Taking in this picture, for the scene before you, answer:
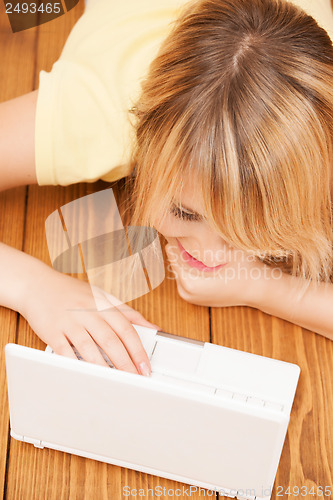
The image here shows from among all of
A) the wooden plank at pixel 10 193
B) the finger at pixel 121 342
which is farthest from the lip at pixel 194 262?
the wooden plank at pixel 10 193

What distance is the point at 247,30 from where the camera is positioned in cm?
60

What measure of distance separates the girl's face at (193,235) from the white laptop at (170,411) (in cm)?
11

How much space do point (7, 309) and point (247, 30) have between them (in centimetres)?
42

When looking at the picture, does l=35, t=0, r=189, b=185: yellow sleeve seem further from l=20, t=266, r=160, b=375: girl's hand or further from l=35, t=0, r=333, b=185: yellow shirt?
l=20, t=266, r=160, b=375: girl's hand

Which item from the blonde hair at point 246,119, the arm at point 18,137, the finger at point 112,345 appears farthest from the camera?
the arm at point 18,137

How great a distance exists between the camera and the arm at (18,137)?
78cm

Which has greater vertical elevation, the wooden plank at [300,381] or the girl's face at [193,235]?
the girl's face at [193,235]

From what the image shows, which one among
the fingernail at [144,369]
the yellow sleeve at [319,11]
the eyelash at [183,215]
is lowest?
the fingernail at [144,369]

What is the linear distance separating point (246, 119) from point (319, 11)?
362 mm

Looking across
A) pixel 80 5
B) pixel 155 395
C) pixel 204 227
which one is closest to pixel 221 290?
pixel 204 227

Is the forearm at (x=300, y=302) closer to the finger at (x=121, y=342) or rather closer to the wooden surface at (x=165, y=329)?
the wooden surface at (x=165, y=329)

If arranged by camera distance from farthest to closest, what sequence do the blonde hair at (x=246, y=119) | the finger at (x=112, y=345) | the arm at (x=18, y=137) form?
the arm at (x=18, y=137), the finger at (x=112, y=345), the blonde hair at (x=246, y=119)

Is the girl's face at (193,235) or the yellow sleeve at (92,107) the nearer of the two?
the girl's face at (193,235)

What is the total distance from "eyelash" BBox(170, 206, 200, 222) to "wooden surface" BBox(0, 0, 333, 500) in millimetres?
165
